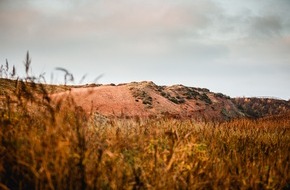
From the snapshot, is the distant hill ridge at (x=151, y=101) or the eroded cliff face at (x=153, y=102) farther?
the eroded cliff face at (x=153, y=102)

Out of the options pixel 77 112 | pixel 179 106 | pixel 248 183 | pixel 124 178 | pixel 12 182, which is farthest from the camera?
pixel 179 106

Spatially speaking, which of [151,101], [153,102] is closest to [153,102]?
[153,102]

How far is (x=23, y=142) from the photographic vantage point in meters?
3.02

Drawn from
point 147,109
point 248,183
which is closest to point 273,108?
point 147,109

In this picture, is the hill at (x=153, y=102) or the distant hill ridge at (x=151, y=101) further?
the hill at (x=153, y=102)

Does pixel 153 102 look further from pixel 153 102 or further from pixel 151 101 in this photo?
pixel 151 101

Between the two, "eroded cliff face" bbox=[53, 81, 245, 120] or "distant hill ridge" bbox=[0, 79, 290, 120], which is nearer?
"distant hill ridge" bbox=[0, 79, 290, 120]

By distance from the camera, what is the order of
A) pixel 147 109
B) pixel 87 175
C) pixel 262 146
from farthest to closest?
pixel 147 109 < pixel 262 146 < pixel 87 175

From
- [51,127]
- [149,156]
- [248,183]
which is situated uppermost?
[51,127]

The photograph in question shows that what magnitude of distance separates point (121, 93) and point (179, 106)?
387 centimetres

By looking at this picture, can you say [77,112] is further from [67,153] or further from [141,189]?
[141,189]

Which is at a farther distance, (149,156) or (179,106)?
(179,106)

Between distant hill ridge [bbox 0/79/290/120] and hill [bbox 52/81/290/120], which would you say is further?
hill [bbox 52/81/290/120]

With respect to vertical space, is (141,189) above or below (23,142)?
below
